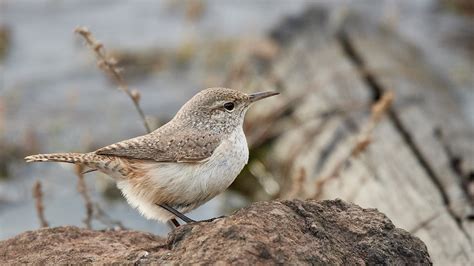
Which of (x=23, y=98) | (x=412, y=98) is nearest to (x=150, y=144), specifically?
(x=412, y=98)

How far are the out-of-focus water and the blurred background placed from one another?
1.0 inches

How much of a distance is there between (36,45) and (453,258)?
29.8 ft

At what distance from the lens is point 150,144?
5.11m

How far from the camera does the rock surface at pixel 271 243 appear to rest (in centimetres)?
405

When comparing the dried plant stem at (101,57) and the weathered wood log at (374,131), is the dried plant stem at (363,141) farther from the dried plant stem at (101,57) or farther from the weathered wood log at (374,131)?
the dried plant stem at (101,57)

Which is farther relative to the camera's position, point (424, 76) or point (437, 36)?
point (437, 36)

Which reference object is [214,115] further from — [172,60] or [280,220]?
[172,60]

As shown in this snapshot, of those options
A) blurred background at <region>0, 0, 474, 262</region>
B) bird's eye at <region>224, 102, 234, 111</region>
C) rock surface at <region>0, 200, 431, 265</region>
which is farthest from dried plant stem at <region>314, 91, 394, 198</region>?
rock surface at <region>0, 200, 431, 265</region>

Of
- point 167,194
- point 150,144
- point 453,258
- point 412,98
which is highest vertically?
point 412,98

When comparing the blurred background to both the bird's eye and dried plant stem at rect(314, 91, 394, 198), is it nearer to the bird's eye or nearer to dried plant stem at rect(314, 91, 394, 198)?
dried plant stem at rect(314, 91, 394, 198)

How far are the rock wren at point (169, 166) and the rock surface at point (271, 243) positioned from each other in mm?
367

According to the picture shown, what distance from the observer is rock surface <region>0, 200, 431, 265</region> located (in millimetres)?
4055

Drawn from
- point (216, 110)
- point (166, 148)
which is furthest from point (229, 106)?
point (166, 148)

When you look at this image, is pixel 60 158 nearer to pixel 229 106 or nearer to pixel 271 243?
pixel 229 106
